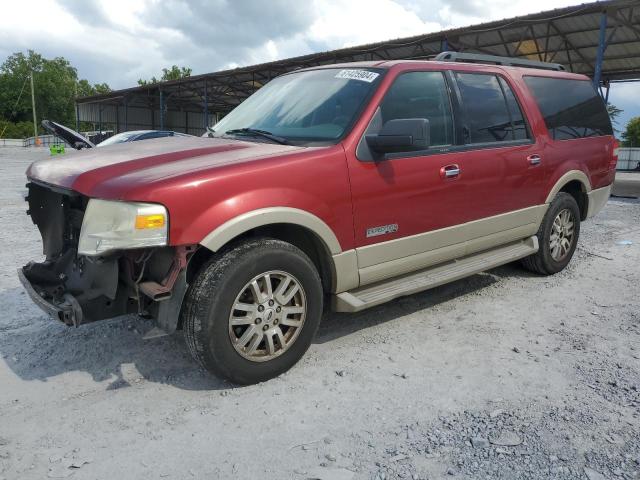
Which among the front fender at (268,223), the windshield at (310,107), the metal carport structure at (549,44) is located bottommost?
the front fender at (268,223)

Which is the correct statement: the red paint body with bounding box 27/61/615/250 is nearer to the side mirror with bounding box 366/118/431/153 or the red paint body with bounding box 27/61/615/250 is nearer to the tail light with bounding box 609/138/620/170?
the side mirror with bounding box 366/118/431/153

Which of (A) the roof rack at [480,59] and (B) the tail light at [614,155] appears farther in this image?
(B) the tail light at [614,155]

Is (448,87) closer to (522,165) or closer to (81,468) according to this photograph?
(522,165)

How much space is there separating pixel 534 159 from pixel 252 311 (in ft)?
9.96

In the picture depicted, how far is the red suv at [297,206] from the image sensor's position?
2.79 m

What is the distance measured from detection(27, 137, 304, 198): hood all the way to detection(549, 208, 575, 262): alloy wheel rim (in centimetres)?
317

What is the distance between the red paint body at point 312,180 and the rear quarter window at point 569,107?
1.45 feet

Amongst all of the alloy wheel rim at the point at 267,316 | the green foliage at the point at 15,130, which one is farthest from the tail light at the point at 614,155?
the green foliage at the point at 15,130

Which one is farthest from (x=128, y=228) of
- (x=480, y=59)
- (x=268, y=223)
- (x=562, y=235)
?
(x=562, y=235)

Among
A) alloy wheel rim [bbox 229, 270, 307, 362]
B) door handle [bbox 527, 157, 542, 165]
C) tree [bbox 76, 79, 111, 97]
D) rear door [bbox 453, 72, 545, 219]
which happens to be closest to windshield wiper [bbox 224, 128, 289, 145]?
alloy wheel rim [bbox 229, 270, 307, 362]

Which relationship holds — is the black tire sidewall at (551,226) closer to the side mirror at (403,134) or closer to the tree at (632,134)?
the side mirror at (403,134)

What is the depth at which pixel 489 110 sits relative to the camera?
4.36 meters

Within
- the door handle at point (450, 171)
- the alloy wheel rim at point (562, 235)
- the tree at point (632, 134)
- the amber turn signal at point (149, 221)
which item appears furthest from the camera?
the tree at point (632, 134)

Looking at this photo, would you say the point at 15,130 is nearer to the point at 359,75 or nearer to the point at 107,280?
the point at 359,75
